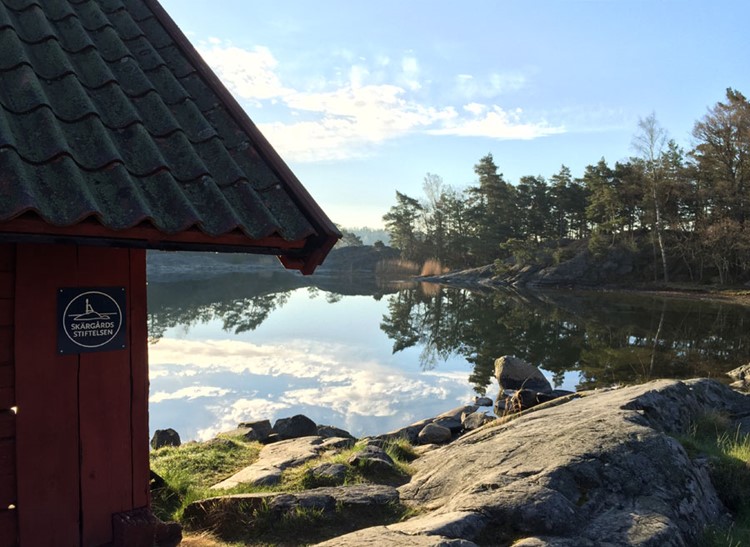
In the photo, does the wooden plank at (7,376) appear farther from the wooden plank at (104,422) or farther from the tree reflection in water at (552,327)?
the tree reflection in water at (552,327)

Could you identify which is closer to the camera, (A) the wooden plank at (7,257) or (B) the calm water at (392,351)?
(A) the wooden plank at (7,257)

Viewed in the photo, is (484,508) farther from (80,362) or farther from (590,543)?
(80,362)

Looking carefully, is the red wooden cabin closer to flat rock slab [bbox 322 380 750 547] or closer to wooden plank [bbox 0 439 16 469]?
wooden plank [bbox 0 439 16 469]

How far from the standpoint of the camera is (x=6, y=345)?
2.37m

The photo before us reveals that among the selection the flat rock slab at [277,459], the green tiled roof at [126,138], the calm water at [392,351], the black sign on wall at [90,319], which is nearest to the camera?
the green tiled roof at [126,138]

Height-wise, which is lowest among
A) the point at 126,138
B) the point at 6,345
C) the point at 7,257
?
the point at 6,345

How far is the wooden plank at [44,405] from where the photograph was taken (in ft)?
7.84

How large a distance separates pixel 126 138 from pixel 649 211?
3525cm

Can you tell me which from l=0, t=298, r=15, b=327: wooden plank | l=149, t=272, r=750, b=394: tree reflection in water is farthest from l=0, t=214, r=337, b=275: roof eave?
l=149, t=272, r=750, b=394: tree reflection in water

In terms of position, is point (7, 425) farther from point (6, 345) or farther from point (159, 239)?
point (159, 239)

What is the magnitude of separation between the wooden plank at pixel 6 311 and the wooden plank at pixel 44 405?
3 cm

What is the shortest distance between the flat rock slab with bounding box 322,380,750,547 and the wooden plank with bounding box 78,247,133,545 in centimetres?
112

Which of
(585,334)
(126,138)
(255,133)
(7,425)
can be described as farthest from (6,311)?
(585,334)

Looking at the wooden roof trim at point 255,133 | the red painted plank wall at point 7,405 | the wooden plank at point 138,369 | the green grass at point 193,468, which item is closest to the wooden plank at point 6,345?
the red painted plank wall at point 7,405
